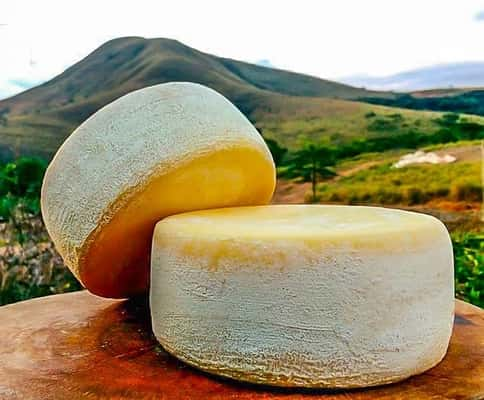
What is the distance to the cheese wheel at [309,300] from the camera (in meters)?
1.12

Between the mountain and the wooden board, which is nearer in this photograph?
the wooden board

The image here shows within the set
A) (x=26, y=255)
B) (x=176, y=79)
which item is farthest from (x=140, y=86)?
(x=26, y=255)

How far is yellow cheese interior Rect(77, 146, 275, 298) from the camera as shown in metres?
1.33

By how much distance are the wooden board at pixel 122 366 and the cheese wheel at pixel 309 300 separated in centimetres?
3

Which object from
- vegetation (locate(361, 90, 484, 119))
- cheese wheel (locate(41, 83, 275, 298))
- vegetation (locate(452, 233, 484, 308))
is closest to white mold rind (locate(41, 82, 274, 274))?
cheese wheel (locate(41, 83, 275, 298))

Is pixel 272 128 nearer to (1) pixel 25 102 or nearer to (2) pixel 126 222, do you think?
(1) pixel 25 102

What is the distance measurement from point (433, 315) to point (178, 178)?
562 millimetres

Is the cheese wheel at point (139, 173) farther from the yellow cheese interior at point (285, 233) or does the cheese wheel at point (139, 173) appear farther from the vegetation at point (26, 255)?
the vegetation at point (26, 255)

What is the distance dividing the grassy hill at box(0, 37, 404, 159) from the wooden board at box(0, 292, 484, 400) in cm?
240

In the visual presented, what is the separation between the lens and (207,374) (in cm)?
121

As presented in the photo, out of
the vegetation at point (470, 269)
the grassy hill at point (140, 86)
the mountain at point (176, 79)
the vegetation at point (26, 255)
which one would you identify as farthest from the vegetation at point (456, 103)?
the vegetation at point (26, 255)

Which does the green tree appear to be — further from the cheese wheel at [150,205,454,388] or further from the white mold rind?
the cheese wheel at [150,205,454,388]

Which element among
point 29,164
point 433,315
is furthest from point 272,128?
point 433,315

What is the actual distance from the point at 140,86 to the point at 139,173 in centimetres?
256
